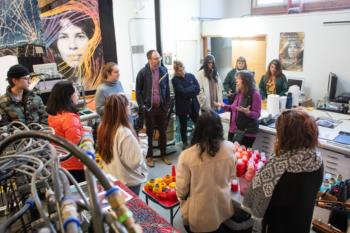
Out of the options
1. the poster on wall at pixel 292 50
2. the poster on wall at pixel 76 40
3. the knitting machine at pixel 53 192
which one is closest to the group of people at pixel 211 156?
the knitting machine at pixel 53 192

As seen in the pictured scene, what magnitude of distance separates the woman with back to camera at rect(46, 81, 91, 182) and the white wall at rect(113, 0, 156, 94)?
2662 mm

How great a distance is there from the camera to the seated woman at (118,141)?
2.13m

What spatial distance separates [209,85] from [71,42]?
221 cm

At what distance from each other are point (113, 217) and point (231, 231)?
2.06 metres

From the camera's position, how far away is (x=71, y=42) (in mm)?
4355

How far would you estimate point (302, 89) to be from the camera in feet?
14.6

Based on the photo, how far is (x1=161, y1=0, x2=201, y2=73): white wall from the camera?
5.34 metres

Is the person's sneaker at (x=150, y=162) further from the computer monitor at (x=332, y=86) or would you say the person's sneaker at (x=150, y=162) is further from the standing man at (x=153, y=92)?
the computer monitor at (x=332, y=86)

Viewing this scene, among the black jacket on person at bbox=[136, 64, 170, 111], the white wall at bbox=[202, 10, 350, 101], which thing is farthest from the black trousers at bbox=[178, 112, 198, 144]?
the white wall at bbox=[202, 10, 350, 101]

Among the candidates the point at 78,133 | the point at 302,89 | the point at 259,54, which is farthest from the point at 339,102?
the point at 78,133

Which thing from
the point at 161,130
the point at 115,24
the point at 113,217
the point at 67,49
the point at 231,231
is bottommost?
the point at 231,231

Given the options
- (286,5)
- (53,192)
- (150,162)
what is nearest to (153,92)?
(150,162)

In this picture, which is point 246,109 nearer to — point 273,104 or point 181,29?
point 273,104

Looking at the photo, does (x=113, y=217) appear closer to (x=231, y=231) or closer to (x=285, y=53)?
(x=231, y=231)
